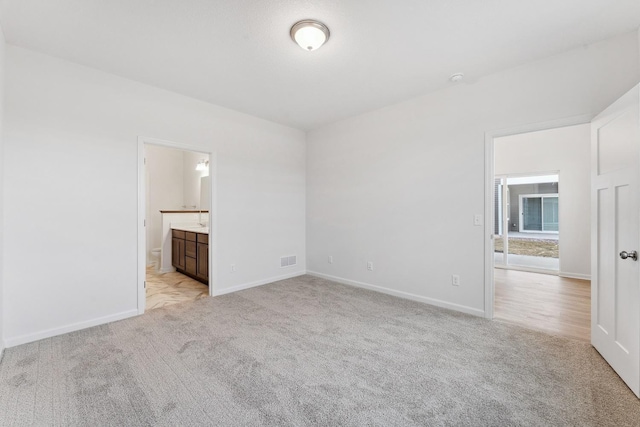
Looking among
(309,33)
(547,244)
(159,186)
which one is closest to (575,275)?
(547,244)

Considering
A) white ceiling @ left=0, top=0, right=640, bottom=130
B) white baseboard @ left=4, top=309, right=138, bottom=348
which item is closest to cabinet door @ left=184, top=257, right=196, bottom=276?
white baseboard @ left=4, top=309, right=138, bottom=348

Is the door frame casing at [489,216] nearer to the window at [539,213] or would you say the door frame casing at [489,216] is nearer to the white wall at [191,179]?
the white wall at [191,179]

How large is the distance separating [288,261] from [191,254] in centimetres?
164

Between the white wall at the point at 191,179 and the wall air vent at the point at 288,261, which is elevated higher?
the white wall at the point at 191,179

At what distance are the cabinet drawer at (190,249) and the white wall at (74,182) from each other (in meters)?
0.92

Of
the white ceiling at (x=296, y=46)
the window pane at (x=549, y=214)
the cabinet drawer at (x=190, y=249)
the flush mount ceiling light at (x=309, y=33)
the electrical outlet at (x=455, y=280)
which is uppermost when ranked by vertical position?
the white ceiling at (x=296, y=46)

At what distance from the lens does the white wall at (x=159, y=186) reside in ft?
20.4

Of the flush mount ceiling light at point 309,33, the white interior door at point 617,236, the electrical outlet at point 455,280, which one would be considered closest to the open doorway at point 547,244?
the electrical outlet at point 455,280

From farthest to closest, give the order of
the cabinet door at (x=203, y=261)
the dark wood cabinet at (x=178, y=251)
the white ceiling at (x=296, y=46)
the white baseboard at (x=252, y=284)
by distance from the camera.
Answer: the dark wood cabinet at (x=178, y=251)
the cabinet door at (x=203, y=261)
the white baseboard at (x=252, y=284)
the white ceiling at (x=296, y=46)

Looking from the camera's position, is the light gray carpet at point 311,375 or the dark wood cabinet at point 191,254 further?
the dark wood cabinet at point 191,254

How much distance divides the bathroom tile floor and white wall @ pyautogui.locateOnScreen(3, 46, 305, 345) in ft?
1.26

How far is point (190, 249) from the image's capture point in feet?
15.2

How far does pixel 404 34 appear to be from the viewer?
226cm

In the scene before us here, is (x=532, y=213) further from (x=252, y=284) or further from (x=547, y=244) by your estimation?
(x=252, y=284)
